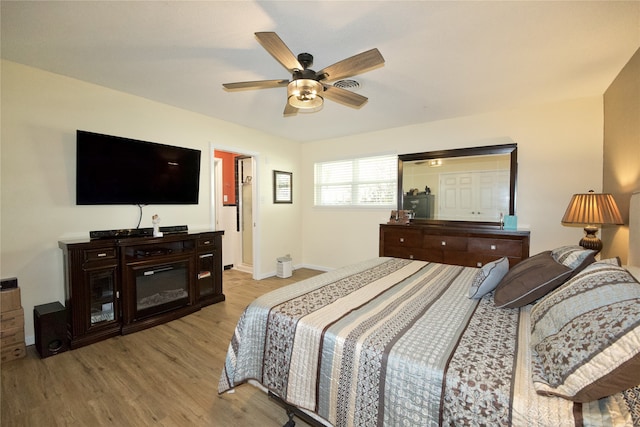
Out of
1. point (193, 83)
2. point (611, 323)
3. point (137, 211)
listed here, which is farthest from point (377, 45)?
point (137, 211)

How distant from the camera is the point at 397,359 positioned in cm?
109

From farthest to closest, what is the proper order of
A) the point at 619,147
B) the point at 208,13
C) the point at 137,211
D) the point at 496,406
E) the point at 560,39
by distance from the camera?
the point at 137,211 < the point at 619,147 < the point at 560,39 < the point at 208,13 < the point at 496,406

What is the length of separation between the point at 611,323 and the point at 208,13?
8.48ft

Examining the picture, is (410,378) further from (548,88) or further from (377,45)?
(548,88)

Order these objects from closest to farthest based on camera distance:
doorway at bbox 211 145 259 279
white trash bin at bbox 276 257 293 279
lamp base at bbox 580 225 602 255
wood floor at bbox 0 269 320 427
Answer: wood floor at bbox 0 269 320 427 → lamp base at bbox 580 225 602 255 → white trash bin at bbox 276 257 293 279 → doorway at bbox 211 145 259 279

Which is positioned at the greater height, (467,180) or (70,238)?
(467,180)

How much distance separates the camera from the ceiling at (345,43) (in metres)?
1.74

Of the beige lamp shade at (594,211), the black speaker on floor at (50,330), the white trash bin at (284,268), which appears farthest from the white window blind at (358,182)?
the black speaker on floor at (50,330)

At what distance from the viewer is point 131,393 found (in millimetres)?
1857

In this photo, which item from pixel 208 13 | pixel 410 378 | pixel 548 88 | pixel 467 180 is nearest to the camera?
pixel 410 378

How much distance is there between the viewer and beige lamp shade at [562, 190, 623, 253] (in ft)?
8.02

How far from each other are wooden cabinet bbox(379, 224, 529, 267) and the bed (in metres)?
1.49

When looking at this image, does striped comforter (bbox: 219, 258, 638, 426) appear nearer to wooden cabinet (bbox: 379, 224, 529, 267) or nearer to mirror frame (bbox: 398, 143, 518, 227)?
wooden cabinet (bbox: 379, 224, 529, 267)

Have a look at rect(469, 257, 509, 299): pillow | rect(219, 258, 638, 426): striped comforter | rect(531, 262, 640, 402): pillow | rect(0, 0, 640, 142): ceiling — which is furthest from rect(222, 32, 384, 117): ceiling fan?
rect(531, 262, 640, 402): pillow
